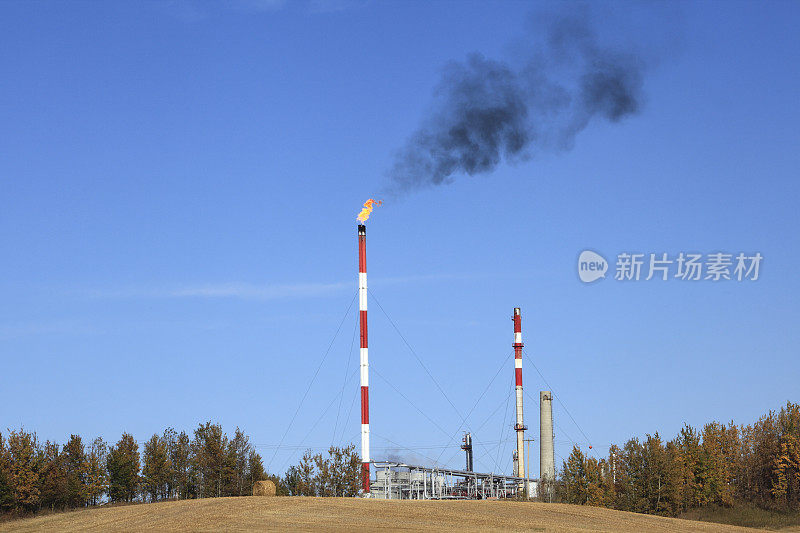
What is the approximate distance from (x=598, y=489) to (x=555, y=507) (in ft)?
56.9

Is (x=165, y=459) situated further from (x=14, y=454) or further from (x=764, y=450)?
(x=764, y=450)

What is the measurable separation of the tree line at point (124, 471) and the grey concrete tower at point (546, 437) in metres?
31.0

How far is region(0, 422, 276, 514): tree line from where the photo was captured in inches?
3056

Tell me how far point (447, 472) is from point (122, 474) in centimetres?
3016

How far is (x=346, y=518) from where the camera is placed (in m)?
53.5

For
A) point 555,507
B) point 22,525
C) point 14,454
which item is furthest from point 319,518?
point 14,454

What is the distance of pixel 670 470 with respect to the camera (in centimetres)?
7450

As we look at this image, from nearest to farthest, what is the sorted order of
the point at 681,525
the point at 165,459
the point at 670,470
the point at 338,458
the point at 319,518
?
the point at 319,518 < the point at 681,525 < the point at 670,470 < the point at 338,458 < the point at 165,459

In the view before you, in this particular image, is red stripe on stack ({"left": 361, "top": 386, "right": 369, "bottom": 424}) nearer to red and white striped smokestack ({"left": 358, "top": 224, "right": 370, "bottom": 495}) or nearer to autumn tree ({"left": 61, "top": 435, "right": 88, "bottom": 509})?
red and white striped smokestack ({"left": 358, "top": 224, "right": 370, "bottom": 495})

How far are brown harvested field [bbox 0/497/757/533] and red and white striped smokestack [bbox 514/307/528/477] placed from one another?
4127 cm

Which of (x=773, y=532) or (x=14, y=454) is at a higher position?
(x=14, y=454)

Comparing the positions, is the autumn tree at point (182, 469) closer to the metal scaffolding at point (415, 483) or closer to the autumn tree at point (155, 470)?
the autumn tree at point (155, 470)

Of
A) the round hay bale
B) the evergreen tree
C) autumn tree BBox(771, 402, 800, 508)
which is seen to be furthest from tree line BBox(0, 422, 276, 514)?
autumn tree BBox(771, 402, 800, 508)

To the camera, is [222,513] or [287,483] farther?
[287,483]
